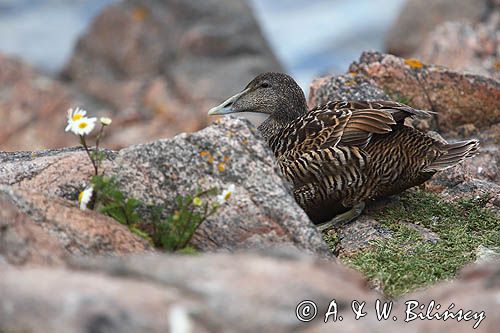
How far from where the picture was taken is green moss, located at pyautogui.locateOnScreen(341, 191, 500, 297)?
16.0 feet

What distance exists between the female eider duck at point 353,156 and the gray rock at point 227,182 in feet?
3.46

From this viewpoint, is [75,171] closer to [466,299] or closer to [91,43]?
[466,299]

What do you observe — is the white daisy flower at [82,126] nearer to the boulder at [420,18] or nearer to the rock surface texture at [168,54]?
the rock surface texture at [168,54]

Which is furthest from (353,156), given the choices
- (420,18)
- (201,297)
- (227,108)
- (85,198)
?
(420,18)

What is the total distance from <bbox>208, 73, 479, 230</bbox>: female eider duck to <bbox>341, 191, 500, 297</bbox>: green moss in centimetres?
24

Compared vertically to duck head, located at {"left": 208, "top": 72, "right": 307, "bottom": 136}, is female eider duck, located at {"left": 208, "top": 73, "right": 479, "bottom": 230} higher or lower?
lower

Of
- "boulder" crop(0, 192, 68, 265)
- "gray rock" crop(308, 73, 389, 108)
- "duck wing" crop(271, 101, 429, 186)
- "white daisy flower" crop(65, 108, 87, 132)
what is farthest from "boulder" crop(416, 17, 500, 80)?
"boulder" crop(0, 192, 68, 265)

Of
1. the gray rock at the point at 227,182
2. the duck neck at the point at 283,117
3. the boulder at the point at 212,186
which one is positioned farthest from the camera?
the duck neck at the point at 283,117

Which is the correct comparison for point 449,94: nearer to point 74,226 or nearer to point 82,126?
point 82,126

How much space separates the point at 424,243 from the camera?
5.54 meters

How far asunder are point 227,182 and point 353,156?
1442 millimetres

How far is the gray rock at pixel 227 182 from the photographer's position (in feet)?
15.2

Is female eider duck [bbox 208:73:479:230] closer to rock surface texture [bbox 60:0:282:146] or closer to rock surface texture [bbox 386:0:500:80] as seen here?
rock surface texture [bbox 386:0:500:80]

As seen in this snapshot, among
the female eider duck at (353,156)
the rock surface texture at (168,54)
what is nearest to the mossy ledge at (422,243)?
the female eider duck at (353,156)
